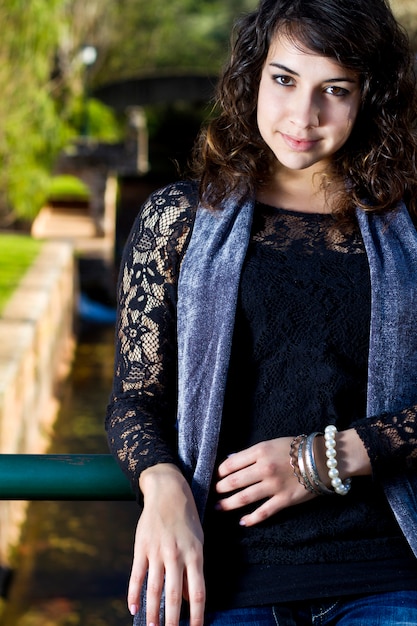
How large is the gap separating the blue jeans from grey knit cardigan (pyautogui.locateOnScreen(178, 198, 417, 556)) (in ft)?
0.28

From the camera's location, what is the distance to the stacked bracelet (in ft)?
4.84

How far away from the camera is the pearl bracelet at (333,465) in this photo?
4.87 feet

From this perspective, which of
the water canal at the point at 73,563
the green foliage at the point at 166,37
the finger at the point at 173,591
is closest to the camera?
the finger at the point at 173,591

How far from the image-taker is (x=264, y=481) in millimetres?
1490

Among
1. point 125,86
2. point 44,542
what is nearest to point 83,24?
point 125,86

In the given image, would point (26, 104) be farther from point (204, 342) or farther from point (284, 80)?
point (204, 342)

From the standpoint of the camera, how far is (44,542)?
6371 millimetres

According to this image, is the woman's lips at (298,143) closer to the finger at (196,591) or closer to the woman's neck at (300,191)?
the woman's neck at (300,191)

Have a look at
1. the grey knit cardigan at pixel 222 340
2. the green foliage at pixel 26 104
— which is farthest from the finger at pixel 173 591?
the green foliage at pixel 26 104

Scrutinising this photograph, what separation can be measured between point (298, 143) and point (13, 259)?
910cm

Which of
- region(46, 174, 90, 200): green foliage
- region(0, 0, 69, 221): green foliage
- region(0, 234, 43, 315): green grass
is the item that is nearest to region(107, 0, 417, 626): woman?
region(0, 234, 43, 315): green grass

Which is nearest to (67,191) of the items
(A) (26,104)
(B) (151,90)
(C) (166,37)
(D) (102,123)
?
(B) (151,90)

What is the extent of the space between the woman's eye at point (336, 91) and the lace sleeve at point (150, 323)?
0.28m

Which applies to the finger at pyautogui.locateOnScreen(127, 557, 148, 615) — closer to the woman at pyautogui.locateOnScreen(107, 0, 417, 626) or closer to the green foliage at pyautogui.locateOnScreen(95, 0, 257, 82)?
the woman at pyautogui.locateOnScreen(107, 0, 417, 626)
